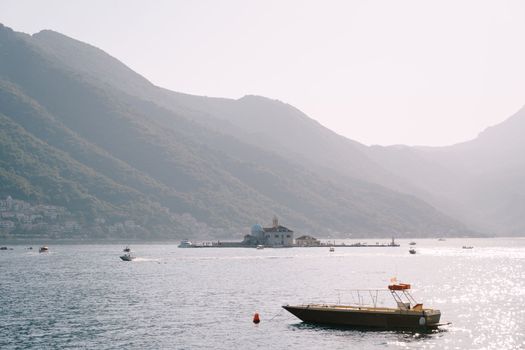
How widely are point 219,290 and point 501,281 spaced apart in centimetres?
7554

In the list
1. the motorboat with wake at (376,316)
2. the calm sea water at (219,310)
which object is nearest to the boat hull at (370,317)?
the motorboat with wake at (376,316)

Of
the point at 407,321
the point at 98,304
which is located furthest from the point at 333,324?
the point at 98,304

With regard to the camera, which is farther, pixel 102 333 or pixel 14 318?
pixel 14 318

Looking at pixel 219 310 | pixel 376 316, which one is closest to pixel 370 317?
pixel 376 316

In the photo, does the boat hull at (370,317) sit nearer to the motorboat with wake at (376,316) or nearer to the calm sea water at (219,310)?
the motorboat with wake at (376,316)

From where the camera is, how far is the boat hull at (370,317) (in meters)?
92.6

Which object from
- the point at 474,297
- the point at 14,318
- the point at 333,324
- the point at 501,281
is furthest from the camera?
the point at 501,281

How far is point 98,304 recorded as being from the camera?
123 m

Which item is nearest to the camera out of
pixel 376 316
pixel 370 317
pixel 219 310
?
pixel 376 316

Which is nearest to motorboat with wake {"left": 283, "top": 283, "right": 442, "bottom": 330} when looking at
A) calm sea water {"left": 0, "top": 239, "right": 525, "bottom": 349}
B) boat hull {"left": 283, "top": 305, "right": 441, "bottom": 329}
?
boat hull {"left": 283, "top": 305, "right": 441, "bottom": 329}

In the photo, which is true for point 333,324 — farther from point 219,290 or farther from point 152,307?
point 219,290

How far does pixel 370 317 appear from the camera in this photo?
94250 mm

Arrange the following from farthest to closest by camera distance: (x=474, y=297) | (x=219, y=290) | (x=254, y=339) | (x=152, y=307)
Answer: (x=219, y=290), (x=474, y=297), (x=152, y=307), (x=254, y=339)

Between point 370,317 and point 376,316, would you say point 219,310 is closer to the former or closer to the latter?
point 370,317
